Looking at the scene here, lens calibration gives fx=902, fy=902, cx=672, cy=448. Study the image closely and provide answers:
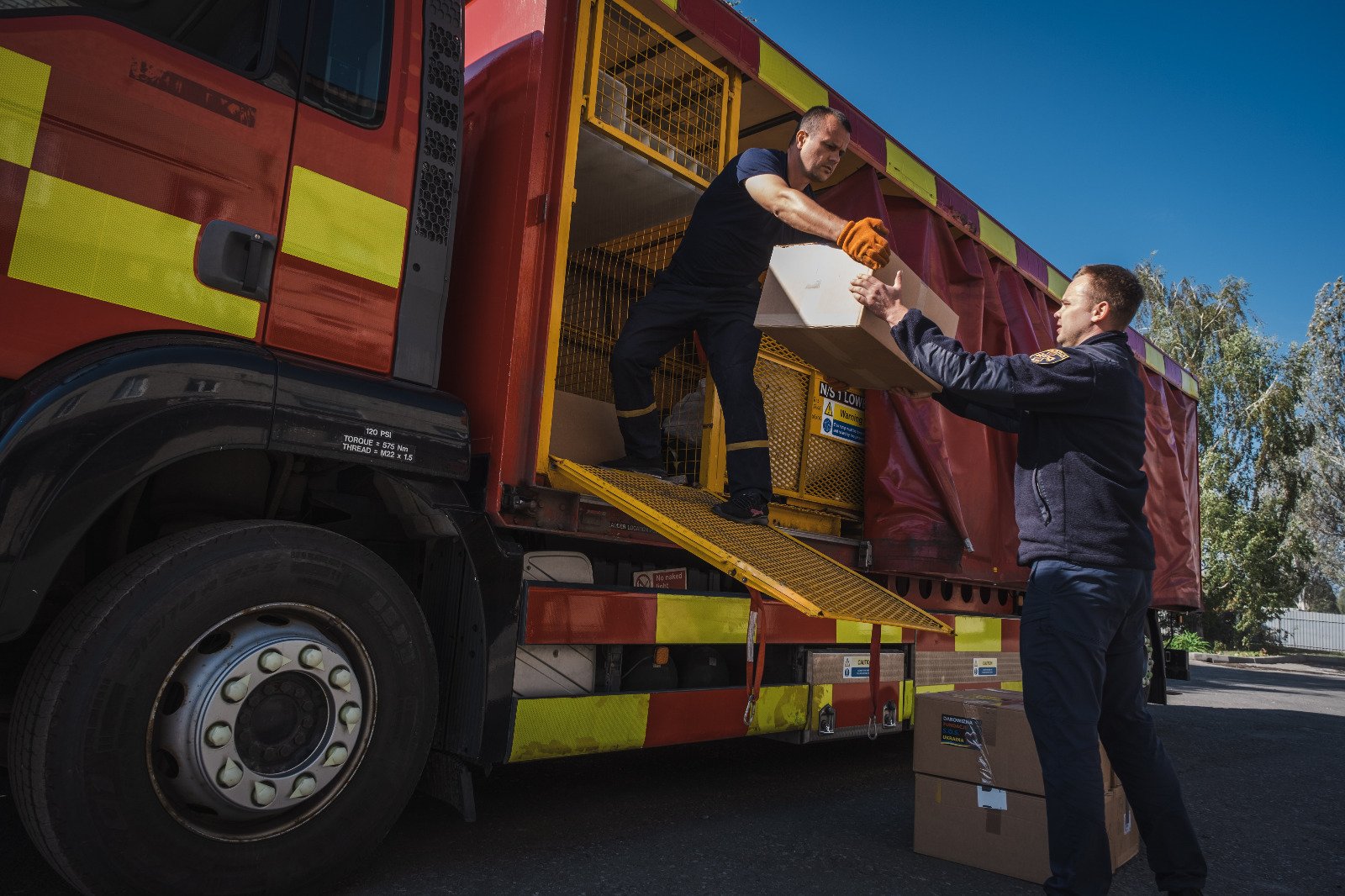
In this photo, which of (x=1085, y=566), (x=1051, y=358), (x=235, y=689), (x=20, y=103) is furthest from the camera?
(x=1051, y=358)

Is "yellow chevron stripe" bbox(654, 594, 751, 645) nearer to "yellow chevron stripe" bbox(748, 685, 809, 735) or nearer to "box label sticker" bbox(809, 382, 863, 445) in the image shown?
"yellow chevron stripe" bbox(748, 685, 809, 735)

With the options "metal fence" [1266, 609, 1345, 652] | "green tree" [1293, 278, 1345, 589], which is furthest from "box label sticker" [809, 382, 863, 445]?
"metal fence" [1266, 609, 1345, 652]

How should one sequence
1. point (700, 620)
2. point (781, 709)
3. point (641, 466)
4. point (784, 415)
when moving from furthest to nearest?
1. point (784, 415)
2. point (641, 466)
3. point (781, 709)
4. point (700, 620)

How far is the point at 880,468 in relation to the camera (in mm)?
4645

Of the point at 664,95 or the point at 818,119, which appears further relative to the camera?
the point at 664,95

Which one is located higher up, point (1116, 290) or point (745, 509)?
point (1116, 290)

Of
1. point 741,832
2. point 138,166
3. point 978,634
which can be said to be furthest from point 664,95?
point 978,634

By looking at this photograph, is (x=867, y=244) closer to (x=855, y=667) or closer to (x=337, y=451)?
(x=337, y=451)

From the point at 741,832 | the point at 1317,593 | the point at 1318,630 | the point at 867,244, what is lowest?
the point at 741,832

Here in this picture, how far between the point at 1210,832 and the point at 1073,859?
2037 millimetres

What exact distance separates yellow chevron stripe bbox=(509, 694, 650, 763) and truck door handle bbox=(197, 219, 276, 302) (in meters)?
1.42

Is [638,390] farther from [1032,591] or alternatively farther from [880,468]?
[1032,591]

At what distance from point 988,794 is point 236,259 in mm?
2883

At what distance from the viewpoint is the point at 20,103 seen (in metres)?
2.03
